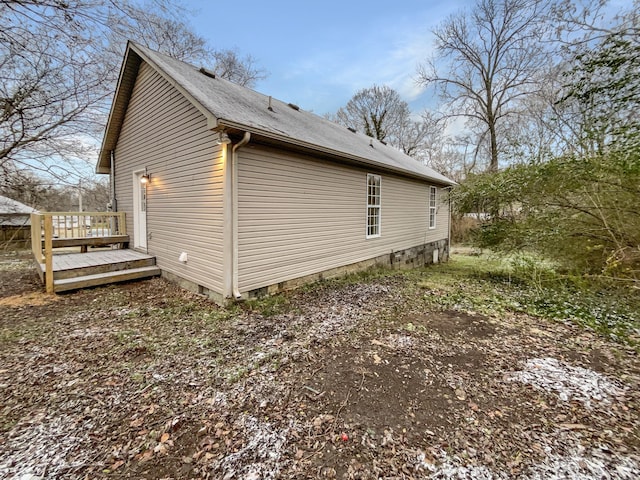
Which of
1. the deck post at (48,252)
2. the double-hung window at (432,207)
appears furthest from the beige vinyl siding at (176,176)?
the double-hung window at (432,207)

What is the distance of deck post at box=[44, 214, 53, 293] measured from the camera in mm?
4973

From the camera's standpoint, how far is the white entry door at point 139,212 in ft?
23.3

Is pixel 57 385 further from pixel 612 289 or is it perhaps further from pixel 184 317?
pixel 612 289

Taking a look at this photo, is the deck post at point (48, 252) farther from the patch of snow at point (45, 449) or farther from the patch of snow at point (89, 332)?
the patch of snow at point (45, 449)

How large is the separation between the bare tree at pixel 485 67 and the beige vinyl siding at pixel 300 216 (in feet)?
28.7

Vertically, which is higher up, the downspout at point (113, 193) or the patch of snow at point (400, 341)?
the downspout at point (113, 193)

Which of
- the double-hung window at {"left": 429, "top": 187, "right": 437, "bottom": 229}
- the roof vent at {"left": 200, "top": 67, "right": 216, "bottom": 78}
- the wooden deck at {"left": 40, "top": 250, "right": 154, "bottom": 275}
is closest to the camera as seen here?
the wooden deck at {"left": 40, "top": 250, "right": 154, "bottom": 275}

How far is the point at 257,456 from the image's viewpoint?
1893 mm

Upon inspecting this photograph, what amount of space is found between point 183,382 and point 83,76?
1098 centimetres

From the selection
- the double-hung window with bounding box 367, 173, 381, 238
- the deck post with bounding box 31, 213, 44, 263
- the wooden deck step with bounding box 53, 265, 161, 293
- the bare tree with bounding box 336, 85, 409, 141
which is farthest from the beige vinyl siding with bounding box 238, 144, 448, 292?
the bare tree with bounding box 336, 85, 409, 141

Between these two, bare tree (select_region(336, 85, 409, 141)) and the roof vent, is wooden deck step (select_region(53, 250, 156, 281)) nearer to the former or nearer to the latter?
the roof vent

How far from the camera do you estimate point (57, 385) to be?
263 cm

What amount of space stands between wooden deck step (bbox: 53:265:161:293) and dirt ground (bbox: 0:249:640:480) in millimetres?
833

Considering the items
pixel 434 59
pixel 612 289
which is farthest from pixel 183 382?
pixel 434 59
